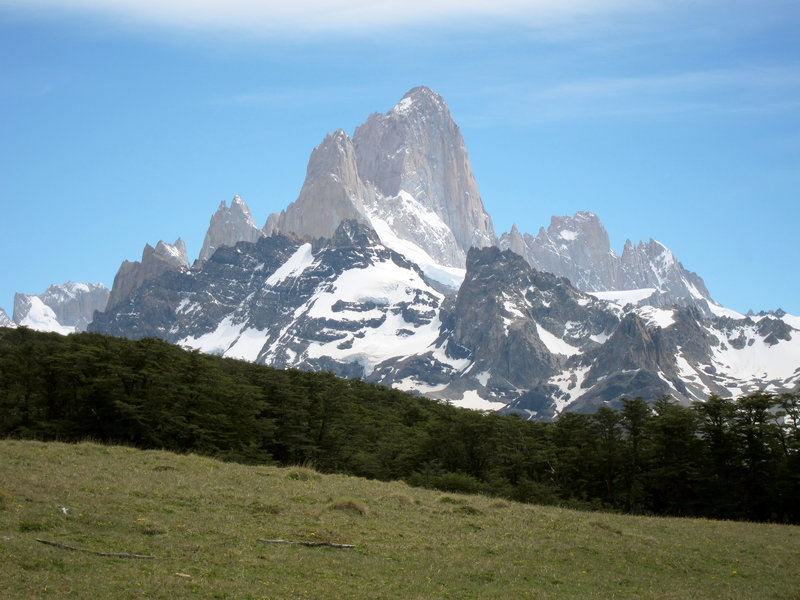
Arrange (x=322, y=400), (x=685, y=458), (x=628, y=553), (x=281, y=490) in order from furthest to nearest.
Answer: (x=322, y=400) < (x=685, y=458) < (x=281, y=490) < (x=628, y=553)

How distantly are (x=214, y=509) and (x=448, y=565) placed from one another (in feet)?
27.3

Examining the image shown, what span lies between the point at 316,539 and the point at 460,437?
122 feet

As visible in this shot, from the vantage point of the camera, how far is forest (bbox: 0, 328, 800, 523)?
47.3 metres

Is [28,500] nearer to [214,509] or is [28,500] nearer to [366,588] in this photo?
[214,509]

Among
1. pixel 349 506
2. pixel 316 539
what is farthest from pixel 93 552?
pixel 349 506

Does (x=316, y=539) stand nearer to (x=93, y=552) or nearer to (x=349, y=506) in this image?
(x=349, y=506)

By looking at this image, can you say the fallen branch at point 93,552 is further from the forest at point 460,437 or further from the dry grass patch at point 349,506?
the forest at point 460,437

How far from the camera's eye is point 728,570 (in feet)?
85.7

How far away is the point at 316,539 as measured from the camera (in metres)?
24.6

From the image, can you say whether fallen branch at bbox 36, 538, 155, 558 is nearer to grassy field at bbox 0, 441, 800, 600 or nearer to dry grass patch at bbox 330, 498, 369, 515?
grassy field at bbox 0, 441, 800, 600

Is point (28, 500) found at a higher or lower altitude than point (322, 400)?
lower

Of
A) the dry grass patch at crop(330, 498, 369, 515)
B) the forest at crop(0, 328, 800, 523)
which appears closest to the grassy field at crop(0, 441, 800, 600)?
the dry grass patch at crop(330, 498, 369, 515)

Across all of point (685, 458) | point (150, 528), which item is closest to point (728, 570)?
point (150, 528)

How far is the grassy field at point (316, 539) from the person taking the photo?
19.9 meters
